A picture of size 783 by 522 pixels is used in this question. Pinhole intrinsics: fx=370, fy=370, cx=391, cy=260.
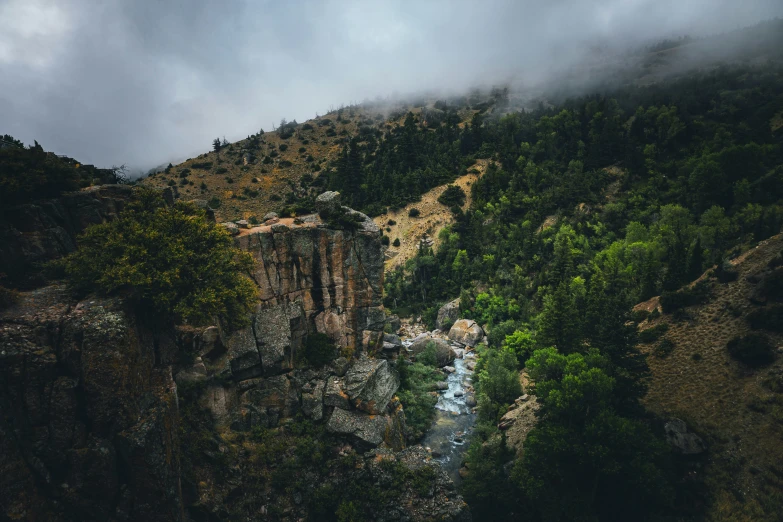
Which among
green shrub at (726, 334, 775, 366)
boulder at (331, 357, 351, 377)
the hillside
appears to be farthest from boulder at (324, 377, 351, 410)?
the hillside

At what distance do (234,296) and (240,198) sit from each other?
233 ft

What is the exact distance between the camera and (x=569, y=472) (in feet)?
90.1

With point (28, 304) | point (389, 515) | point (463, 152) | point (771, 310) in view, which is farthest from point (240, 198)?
point (771, 310)

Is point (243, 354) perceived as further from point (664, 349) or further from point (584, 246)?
point (584, 246)

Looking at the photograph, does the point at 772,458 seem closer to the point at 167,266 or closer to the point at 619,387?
the point at 619,387

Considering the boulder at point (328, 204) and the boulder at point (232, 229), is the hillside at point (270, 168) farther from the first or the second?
the boulder at point (232, 229)

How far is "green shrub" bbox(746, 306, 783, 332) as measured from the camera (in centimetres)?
3375

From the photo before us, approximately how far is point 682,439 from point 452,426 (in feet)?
78.1

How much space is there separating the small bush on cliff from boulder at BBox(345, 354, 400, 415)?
12202 mm

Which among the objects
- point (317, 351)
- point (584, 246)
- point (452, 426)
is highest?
point (584, 246)

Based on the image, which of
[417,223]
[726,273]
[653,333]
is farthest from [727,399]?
[417,223]

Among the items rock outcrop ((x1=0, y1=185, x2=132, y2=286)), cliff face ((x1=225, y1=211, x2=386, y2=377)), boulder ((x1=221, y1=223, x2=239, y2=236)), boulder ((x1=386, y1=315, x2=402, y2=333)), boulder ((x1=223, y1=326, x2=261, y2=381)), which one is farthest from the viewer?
boulder ((x1=386, y1=315, x2=402, y2=333))

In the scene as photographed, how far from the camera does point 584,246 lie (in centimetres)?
7062

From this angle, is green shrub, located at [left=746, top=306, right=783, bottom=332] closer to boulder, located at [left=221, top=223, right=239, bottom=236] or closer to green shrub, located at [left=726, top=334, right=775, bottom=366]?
green shrub, located at [left=726, top=334, right=775, bottom=366]
